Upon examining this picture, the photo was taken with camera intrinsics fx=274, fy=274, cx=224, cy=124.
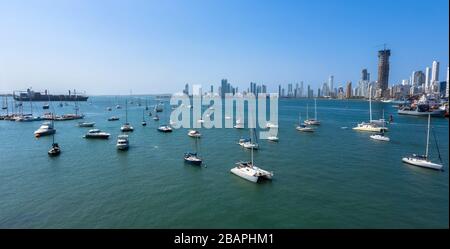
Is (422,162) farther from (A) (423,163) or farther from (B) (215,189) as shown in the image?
(B) (215,189)

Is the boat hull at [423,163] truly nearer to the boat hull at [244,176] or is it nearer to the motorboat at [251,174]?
the motorboat at [251,174]

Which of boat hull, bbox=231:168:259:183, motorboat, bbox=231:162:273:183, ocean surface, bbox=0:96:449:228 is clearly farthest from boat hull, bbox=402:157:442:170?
boat hull, bbox=231:168:259:183

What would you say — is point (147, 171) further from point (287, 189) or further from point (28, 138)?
point (28, 138)

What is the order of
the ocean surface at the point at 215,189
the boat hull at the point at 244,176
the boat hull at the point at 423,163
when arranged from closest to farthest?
the ocean surface at the point at 215,189 → the boat hull at the point at 244,176 → the boat hull at the point at 423,163

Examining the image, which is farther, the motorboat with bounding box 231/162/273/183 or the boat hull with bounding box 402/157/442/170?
the boat hull with bounding box 402/157/442/170

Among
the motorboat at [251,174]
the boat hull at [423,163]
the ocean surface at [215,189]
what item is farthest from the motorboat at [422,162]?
the motorboat at [251,174]

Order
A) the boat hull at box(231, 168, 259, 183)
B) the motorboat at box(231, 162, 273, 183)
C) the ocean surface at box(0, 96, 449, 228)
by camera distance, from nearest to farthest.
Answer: the ocean surface at box(0, 96, 449, 228) → the boat hull at box(231, 168, 259, 183) → the motorboat at box(231, 162, 273, 183)

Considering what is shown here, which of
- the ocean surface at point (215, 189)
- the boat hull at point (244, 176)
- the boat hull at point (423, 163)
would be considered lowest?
the ocean surface at point (215, 189)

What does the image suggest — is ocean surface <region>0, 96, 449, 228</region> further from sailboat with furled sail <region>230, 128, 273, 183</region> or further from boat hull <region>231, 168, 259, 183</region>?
sailboat with furled sail <region>230, 128, 273, 183</region>

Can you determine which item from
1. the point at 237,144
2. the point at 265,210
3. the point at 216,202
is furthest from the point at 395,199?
the point at 237,144
